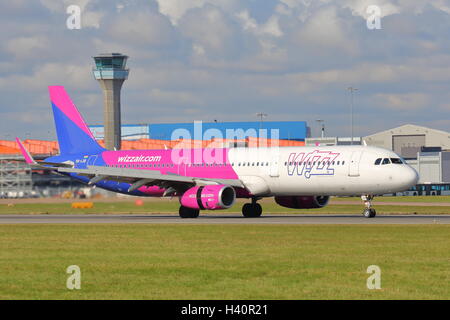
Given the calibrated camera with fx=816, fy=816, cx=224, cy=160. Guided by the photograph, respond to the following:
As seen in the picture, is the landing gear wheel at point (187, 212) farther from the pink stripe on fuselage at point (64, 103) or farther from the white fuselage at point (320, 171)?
the pink stripe on fuselage at point (64, 103)

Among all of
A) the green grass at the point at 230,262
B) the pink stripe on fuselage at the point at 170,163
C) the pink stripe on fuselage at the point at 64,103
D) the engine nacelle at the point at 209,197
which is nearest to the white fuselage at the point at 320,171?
the pink stripe on fuselage at the point at 170,163

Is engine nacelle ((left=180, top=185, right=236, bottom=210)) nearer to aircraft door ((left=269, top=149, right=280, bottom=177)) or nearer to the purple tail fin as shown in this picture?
aircraft door ((left=269, top=149, right=280, bottom=177))

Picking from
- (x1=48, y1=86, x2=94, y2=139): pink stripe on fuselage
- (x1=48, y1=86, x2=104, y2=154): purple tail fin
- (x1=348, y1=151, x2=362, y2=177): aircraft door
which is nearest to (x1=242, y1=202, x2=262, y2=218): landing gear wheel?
(x1=348, y1=151, x2=362, y2=177): aircraft door

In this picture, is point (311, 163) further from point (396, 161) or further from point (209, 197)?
point (209, 197)

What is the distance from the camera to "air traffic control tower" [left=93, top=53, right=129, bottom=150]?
162 meters

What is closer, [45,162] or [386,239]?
[386,239]

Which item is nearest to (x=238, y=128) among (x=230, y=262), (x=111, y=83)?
(x=111, y=83)

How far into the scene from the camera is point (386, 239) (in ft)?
107

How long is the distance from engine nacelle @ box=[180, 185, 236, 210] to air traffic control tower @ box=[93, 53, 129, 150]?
111114 mm

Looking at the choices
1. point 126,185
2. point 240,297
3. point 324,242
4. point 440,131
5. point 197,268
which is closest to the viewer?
point 240,297

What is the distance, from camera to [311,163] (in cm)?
5053

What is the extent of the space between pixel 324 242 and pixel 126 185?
30245 millimetres

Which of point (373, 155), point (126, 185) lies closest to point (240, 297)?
point (373, 155)
